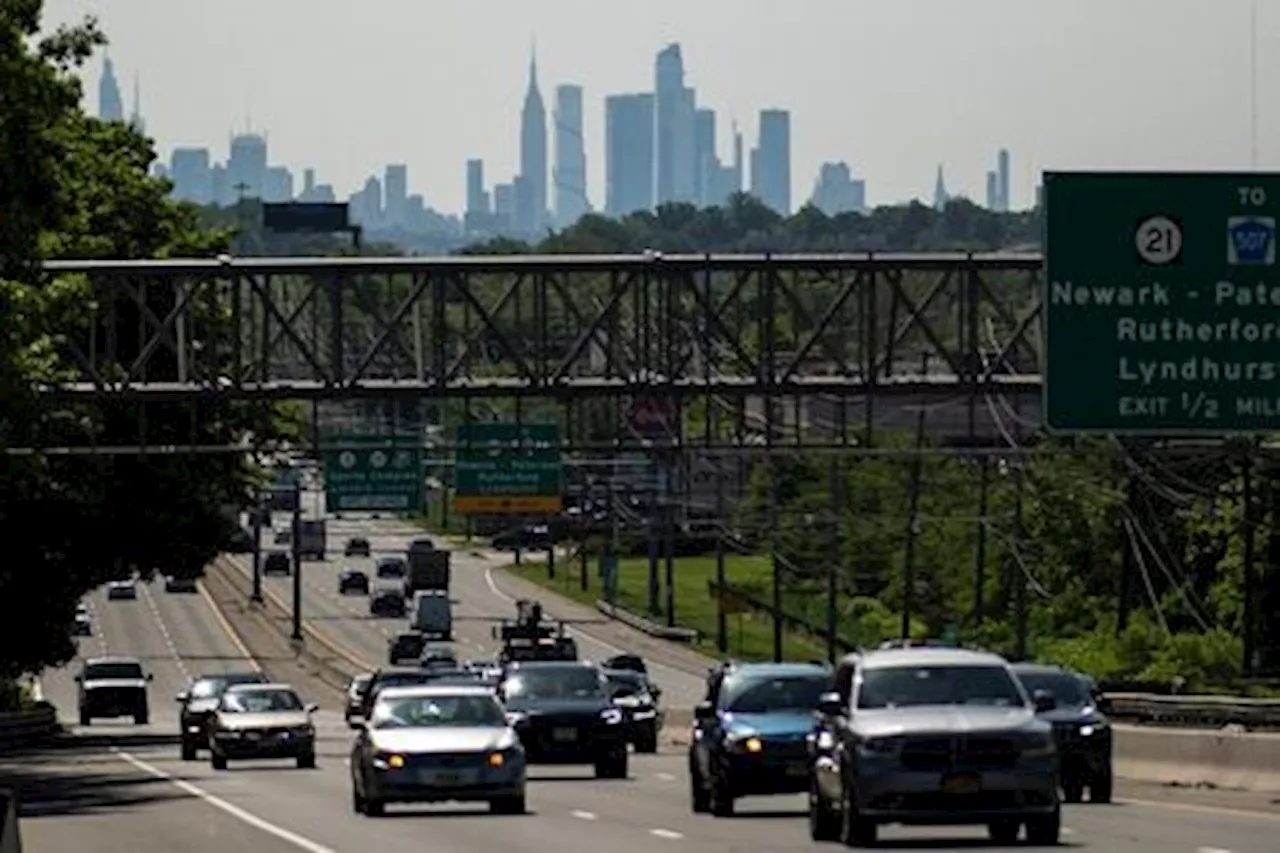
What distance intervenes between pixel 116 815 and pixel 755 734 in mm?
8454

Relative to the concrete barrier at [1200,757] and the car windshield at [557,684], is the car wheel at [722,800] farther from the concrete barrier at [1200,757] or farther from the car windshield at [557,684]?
the car windshield at [557,684]

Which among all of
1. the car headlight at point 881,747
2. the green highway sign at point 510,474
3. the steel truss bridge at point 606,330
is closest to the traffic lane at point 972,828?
the car headlight at point 881,747

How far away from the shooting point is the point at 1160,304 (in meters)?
44.7

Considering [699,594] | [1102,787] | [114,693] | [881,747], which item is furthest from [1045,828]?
[699,594]

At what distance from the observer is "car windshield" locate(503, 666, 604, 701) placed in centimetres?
5356

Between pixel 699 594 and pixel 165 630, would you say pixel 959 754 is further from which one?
pixel 699 594

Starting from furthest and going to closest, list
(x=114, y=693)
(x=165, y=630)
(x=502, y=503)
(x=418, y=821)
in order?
(x=165, y=630) < (x=114, y=693) < (x=502, y=503) < (x=418, y=821)

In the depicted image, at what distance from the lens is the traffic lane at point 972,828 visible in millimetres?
32281

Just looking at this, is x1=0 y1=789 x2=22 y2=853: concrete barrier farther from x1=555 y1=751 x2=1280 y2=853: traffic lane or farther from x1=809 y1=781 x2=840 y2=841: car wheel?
x1=809 y1=781 x2=840 y2=841: car wheel

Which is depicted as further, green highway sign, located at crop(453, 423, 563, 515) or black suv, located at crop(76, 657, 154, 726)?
black suv, located at crop(76, 657, 154, 726)

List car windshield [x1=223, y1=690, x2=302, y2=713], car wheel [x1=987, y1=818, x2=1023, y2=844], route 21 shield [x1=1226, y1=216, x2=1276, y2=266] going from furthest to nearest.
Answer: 1. car windshield [x1=223, y1=690, x2=302, y2=713]
2. route 21 shield [x1=1226, y1=216, x2=1276, y2=266]
3. car wheel [x1=987, y1=818, x2=1023, y2=844]

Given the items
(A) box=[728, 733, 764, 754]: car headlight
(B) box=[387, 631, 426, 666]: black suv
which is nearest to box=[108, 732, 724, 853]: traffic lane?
(A) box=[728, 733, 764, 754]: car headlight

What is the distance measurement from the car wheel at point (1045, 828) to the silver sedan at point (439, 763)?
10.9m

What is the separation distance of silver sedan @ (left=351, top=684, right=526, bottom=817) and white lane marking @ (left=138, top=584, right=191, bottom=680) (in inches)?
3157
